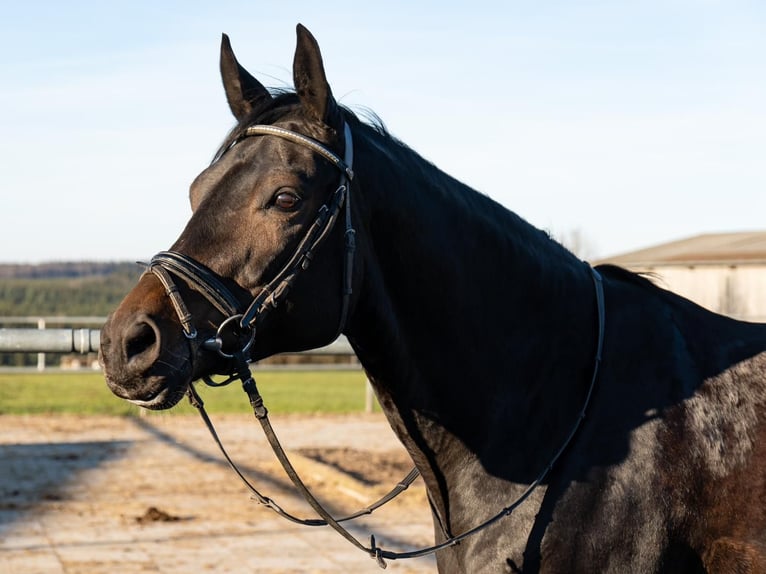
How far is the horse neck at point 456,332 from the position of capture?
9.58ft

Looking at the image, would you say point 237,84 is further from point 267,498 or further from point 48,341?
point 48,341

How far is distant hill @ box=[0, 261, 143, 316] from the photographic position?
2564 centimetres

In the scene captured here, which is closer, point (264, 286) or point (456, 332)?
point (264, 286)

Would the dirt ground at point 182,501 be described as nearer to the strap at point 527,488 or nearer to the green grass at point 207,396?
the green grass at point 207,396

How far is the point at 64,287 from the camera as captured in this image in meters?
28.4

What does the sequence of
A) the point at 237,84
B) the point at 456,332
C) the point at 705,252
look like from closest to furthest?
the point at 456,332, the point at 237,84, the point at 705,252

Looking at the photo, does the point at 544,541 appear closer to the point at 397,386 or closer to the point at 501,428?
the point at 501,428

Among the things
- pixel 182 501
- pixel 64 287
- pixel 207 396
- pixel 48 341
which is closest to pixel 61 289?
pixel 64 287

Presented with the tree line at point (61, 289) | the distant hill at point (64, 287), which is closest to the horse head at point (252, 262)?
the tree line at point (61, 289)

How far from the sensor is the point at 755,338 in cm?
314

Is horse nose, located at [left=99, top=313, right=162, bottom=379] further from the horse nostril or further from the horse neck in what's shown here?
the horse neck

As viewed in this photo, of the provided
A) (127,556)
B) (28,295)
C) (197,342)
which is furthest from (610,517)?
(28,295)

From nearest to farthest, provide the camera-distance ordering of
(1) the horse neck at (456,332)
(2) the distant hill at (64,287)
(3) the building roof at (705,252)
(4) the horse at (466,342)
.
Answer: (4) the horse at (466,342) → (1) the horse neck at (456,332) → (3) the building roof at (705,252) → (2) the distant hill at (64,287)

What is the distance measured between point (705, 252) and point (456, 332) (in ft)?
68.5
